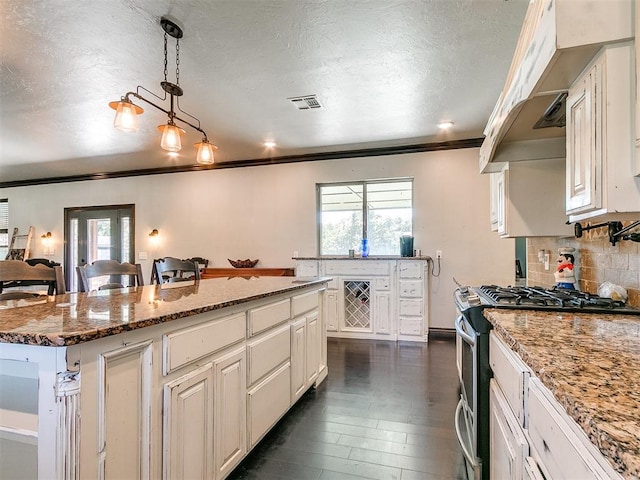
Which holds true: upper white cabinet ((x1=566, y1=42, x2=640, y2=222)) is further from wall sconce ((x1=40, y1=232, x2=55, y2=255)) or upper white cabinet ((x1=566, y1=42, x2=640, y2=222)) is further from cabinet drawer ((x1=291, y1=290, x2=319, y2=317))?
wall sconce ((x1=40, y1=232, x2=55, y2=255))

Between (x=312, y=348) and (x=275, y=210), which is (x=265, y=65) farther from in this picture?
(x=275, y=210)

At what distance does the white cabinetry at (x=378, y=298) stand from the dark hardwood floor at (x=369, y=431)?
3.50ft

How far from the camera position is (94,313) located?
1208mm

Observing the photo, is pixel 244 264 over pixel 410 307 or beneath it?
over

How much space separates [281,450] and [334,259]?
116 inches

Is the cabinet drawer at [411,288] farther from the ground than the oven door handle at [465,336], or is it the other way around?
the oven door handle at [465,336]

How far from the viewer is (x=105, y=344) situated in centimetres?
101

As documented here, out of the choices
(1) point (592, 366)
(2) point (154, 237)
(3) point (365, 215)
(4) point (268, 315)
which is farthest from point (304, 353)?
(2) point (154, 237)

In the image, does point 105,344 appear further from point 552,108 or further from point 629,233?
point 629,233

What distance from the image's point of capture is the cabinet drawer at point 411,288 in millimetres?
4445

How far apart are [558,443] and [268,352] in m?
1.50

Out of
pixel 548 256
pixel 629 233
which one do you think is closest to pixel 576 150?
pixel 629 233

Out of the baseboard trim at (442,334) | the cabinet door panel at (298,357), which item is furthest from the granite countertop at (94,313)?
the baseboard trim at (442,334)

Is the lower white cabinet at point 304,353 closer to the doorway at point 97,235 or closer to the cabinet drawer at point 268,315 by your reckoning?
the cabinet drawer at point 268,315
